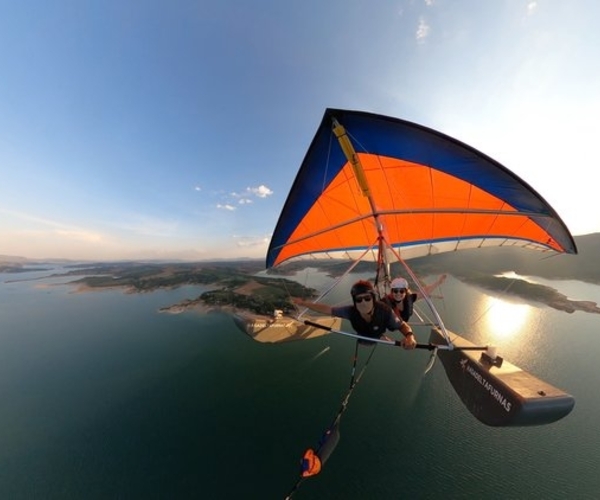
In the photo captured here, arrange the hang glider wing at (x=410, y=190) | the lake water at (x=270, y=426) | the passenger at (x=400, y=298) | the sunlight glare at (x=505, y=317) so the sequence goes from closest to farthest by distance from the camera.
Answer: the hang glider wing at (x=410, y=190)
the passenger at (x=400, y=298)
the lake water at (x=270, y=426)
the sunlight glare at (x=505, y=317)

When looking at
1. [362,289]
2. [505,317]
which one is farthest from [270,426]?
[505,317]

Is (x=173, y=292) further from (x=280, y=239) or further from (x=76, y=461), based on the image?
(x=280, y=239)

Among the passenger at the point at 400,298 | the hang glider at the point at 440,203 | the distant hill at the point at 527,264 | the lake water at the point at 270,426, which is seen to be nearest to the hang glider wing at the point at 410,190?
the hang glider at the point at 440,203

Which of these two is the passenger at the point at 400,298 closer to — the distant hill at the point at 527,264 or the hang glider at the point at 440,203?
the hang glider at the point at 440,203

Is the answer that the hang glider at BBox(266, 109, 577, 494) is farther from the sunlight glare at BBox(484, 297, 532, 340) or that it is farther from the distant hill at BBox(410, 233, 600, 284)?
the distant hill at BBox(410, 233, 600, 284)

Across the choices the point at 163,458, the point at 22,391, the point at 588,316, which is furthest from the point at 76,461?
the point at 588,316

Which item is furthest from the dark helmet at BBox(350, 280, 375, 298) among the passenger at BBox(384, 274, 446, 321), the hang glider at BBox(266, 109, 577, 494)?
the passenger at BBox(384, 274, 446, 321)

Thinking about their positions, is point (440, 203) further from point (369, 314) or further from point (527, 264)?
point (527, 264)
